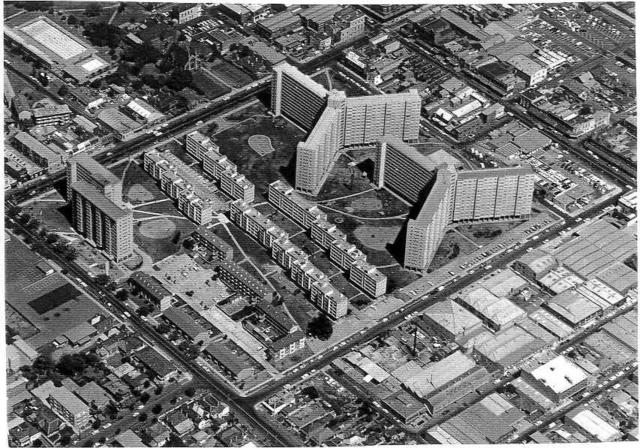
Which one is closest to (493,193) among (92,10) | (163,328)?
(163,328)

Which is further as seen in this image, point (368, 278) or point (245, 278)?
point (245, 278)

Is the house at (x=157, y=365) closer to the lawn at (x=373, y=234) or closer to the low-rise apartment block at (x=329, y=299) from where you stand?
the low-rise apartment block at (x=329, y=299)

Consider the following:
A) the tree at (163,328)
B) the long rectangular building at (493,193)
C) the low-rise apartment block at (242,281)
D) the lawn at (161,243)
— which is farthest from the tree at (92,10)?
the tree at (163,328)

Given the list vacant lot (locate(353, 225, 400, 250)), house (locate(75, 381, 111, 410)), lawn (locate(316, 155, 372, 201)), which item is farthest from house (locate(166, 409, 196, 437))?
lawn (locate(316, 155, 372, 201))

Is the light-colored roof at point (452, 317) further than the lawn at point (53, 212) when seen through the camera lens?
No

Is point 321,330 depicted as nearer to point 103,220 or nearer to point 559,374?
point 559,374

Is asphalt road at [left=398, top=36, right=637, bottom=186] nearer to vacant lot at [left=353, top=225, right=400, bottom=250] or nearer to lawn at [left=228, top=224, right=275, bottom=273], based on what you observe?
vacant lot at [left=353, top=225, right=400, bottom=250]
